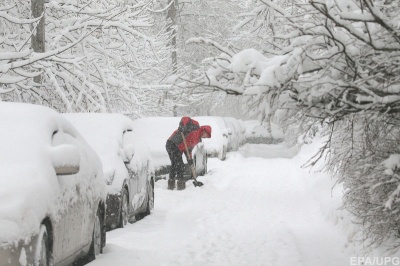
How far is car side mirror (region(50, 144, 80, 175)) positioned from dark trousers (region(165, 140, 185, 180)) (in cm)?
934

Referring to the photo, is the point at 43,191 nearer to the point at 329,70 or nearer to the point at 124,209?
the point at 329,70

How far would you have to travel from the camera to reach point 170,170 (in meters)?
14.7

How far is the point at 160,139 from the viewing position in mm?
15930

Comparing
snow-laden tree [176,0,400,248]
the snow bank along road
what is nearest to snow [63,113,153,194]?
the snow bank along road

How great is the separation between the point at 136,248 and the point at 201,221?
2951 millimetres

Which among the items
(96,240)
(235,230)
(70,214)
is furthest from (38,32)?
(70,214)

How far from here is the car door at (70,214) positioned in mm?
5102

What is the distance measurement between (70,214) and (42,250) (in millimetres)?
908

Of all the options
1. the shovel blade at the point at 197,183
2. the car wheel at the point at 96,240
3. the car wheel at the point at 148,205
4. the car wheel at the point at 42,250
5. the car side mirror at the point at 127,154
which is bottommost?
the shovel blade at the point at 197,183

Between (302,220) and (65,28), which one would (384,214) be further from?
(65,28)

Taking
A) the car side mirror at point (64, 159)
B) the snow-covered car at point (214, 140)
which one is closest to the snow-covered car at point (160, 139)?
the snow-covered car at point (214, 140)

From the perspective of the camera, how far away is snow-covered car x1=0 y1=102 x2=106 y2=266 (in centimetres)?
412

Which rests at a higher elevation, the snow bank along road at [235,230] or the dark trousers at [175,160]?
the dark trousers at [175,160]

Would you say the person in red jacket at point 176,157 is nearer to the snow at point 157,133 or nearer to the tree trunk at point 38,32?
the snow at point 157,133
